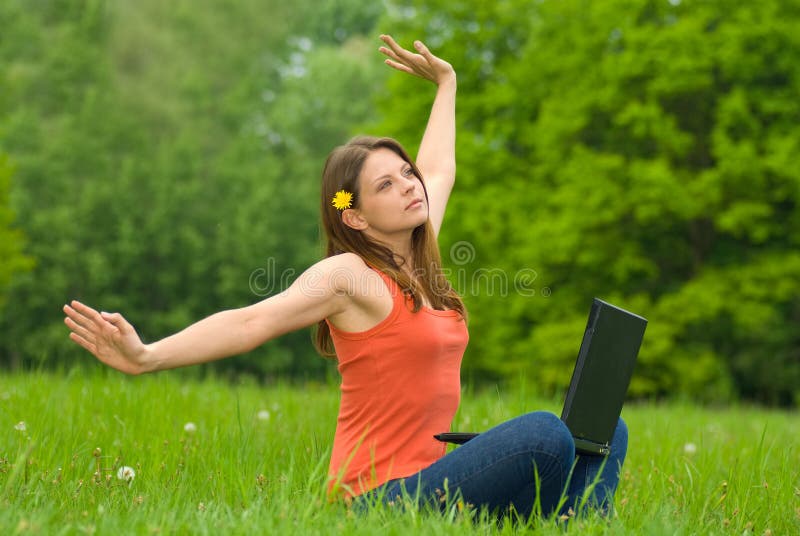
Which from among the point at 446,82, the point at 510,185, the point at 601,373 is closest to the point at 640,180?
the point at 510,185

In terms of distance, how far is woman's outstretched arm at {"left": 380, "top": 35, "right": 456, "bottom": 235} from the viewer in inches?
156

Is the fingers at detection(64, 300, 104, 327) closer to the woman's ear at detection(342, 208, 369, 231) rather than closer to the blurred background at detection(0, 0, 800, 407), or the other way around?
the woman's ear at detection(342, 208, 369, 231)

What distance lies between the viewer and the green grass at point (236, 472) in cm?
267

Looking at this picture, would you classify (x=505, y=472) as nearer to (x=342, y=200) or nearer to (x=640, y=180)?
(x=342, y=200)

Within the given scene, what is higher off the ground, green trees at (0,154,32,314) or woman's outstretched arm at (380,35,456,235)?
woman's outstretched arm at (380,35,456,235)

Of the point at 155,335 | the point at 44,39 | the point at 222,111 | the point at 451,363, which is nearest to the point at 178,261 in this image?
the point at 155,335

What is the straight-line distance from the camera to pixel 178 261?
2795 centimetres

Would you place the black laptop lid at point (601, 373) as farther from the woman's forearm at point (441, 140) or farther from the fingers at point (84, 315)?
the fingers at point (84, 315)

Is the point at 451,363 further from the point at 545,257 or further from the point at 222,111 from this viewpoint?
the point at 222,111

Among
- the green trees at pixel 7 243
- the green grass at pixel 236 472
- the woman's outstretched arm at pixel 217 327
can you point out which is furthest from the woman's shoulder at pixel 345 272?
the green trees at pixel 7 243

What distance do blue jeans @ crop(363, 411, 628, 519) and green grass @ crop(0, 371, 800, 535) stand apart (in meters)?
0.10

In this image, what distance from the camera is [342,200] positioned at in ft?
10.6

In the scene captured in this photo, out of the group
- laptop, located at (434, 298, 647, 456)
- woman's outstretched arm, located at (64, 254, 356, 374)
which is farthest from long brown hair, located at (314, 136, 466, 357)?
laptop, located at (434, 298, 647, 456)

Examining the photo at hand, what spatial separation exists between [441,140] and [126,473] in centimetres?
194
